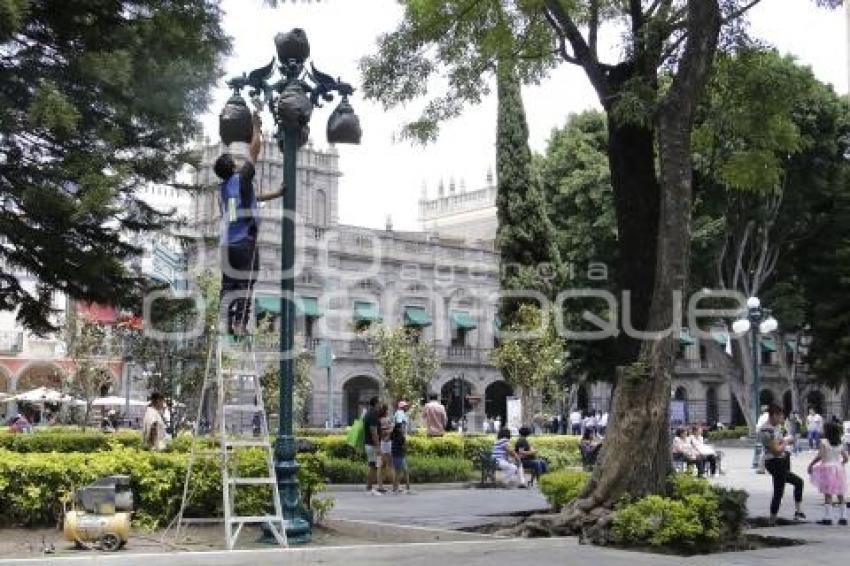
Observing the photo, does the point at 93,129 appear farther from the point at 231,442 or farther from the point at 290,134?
the point at 231,442

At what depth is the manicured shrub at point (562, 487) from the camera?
11.8 metres

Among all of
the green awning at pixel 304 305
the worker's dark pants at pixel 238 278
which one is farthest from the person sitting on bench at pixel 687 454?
the green awning at pixel 304 305

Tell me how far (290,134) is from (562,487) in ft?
16.9

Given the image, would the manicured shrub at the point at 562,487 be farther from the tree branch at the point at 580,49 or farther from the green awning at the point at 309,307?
the green awning at the point at 309,307

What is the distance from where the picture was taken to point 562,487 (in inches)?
470

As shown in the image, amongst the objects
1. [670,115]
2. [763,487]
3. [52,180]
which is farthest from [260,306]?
[670,115]

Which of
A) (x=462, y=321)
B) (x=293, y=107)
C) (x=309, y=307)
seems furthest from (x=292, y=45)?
(x=462, y=321)

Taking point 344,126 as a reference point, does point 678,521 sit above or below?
below

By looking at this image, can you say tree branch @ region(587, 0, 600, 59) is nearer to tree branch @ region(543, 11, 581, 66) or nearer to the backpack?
tree branch @ region(543, 11, 581, 66)

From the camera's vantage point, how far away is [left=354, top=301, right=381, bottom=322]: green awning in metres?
50.0

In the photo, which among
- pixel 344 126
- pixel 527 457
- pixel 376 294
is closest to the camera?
pixel 344 126

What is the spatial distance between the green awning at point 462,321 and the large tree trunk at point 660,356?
4314cm

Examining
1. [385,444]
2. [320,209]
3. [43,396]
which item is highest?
[320,209]

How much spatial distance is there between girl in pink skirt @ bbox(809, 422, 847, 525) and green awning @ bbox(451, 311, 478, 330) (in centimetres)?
4041
